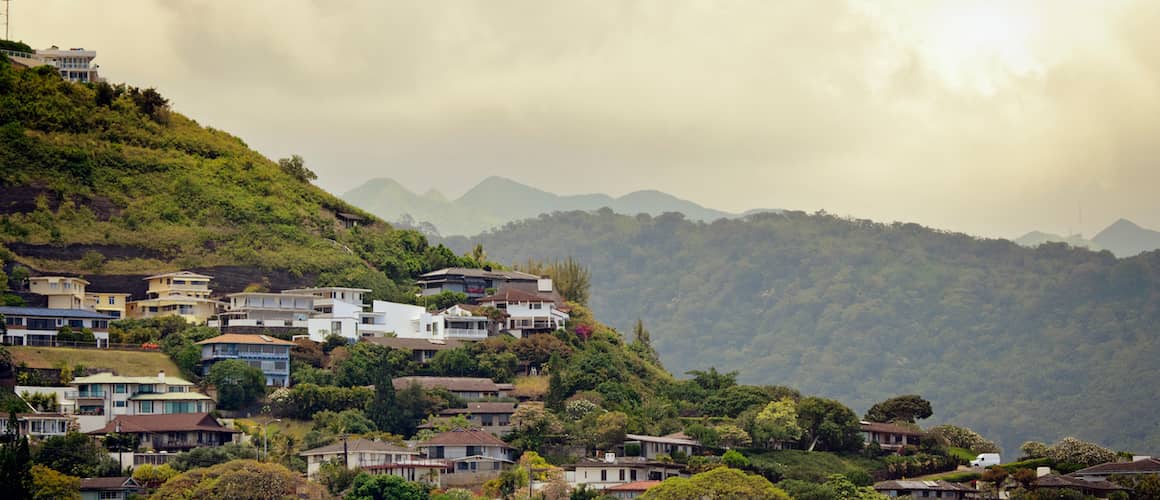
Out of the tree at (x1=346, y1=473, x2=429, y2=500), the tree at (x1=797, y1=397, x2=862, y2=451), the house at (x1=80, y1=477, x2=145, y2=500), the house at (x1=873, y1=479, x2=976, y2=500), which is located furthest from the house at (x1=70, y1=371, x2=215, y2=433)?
the house at (x1=873, y1=479, x2=976, y2=500)

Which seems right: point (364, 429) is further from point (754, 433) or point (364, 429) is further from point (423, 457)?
point (754, 433)

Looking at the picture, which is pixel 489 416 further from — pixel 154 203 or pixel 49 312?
pixel 154 203

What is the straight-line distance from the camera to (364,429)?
80.9 metres

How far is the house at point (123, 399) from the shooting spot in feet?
262

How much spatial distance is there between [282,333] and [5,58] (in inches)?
1246

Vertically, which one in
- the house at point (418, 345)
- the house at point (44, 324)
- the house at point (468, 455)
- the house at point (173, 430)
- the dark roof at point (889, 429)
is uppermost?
the house at point (44, 324)

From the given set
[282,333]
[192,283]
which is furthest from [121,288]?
[282,333]

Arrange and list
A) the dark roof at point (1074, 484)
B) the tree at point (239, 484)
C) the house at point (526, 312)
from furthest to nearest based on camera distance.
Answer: the house at point (526, 312), the dark roof at point (1074, 484), the tree at point (239, 484)

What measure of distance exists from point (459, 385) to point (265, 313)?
11.9m

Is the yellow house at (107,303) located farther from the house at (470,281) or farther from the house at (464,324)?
the house at (470,281)

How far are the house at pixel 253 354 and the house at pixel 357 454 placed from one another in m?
8.86

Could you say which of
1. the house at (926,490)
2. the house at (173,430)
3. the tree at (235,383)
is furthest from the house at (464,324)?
the house at (926,490)

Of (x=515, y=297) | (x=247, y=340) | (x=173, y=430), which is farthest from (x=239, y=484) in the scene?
(x=515, y=297)

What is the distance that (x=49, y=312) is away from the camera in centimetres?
8644
